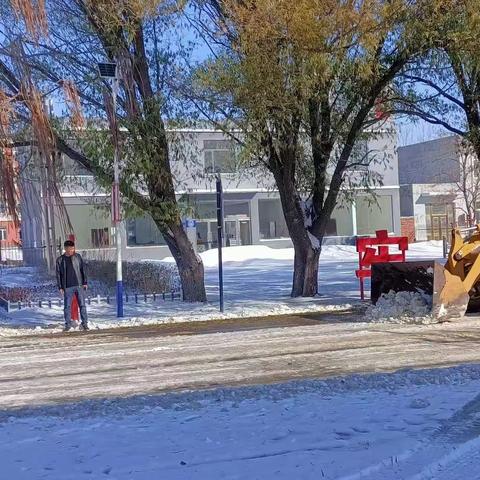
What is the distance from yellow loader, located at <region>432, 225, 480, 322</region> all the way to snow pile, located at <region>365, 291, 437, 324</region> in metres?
0.33

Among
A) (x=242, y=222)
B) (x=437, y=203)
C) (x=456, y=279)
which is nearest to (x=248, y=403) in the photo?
(x=456, y=279)

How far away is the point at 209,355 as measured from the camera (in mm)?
10586

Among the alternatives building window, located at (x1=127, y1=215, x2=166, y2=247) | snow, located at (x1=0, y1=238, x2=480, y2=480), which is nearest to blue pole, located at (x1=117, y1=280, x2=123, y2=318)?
snow, located at (x1=0, y1=238, x2=480, y2=480)

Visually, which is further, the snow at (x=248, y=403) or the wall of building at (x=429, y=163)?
the wall of building at (x=429, y=163)

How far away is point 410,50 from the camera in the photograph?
15016 mm

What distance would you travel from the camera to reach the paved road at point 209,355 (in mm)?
8648

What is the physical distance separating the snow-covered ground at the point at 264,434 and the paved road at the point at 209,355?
3.07ft

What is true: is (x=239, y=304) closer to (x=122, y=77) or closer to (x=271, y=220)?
(x=122, y=77)

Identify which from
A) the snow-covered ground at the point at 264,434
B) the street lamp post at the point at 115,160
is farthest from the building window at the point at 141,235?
the snow-covered ground at the point at 264,434

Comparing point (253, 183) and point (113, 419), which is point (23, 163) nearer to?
point (113, 419)

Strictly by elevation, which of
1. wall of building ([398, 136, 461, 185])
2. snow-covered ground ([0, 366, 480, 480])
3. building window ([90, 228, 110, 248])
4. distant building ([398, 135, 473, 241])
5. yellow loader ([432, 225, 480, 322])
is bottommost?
snow-covered ground ([0, 366, 480, 480])

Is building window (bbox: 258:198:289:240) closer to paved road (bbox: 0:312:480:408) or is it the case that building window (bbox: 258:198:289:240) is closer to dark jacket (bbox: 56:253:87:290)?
paved road (bbox: 0:312:480:408)

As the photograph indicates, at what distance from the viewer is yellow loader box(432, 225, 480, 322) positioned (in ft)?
43.3

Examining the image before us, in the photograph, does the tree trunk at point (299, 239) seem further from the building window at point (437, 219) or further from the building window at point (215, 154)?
the building window at point (437, 219)
